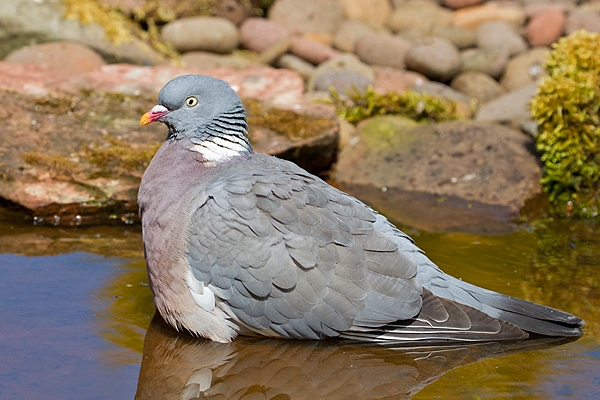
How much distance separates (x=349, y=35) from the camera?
38.9 feet

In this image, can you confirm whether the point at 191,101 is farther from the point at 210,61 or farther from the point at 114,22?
the point at 210,61

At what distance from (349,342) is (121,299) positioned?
1.44 meters

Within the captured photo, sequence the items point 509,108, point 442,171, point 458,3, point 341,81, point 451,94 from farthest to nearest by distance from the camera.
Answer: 1. point 458,3
2. point 451,94
3. point 341,81
4. point 509,108
5. point 442,171

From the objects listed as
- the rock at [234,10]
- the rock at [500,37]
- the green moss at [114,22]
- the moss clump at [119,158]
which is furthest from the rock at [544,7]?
the moss clump at [119,158]

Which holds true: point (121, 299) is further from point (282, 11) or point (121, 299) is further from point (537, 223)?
point (282, 11)

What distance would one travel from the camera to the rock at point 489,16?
12.4 meters

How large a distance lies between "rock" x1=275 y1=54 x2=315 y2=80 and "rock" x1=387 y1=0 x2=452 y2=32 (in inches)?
89.6

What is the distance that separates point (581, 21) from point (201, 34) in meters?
5.91

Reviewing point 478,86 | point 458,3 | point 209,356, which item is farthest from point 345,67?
point 209,356

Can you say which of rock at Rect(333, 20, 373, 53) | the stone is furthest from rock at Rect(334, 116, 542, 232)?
rock at Rect(333, 20, 373, 53)

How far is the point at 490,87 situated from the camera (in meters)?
10.6

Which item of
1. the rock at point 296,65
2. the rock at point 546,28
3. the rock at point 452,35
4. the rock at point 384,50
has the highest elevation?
the rock at point 546,28

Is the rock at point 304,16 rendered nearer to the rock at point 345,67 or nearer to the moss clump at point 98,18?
the rock at point 345,67

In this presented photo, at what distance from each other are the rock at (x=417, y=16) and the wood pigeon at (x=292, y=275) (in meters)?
8.97
